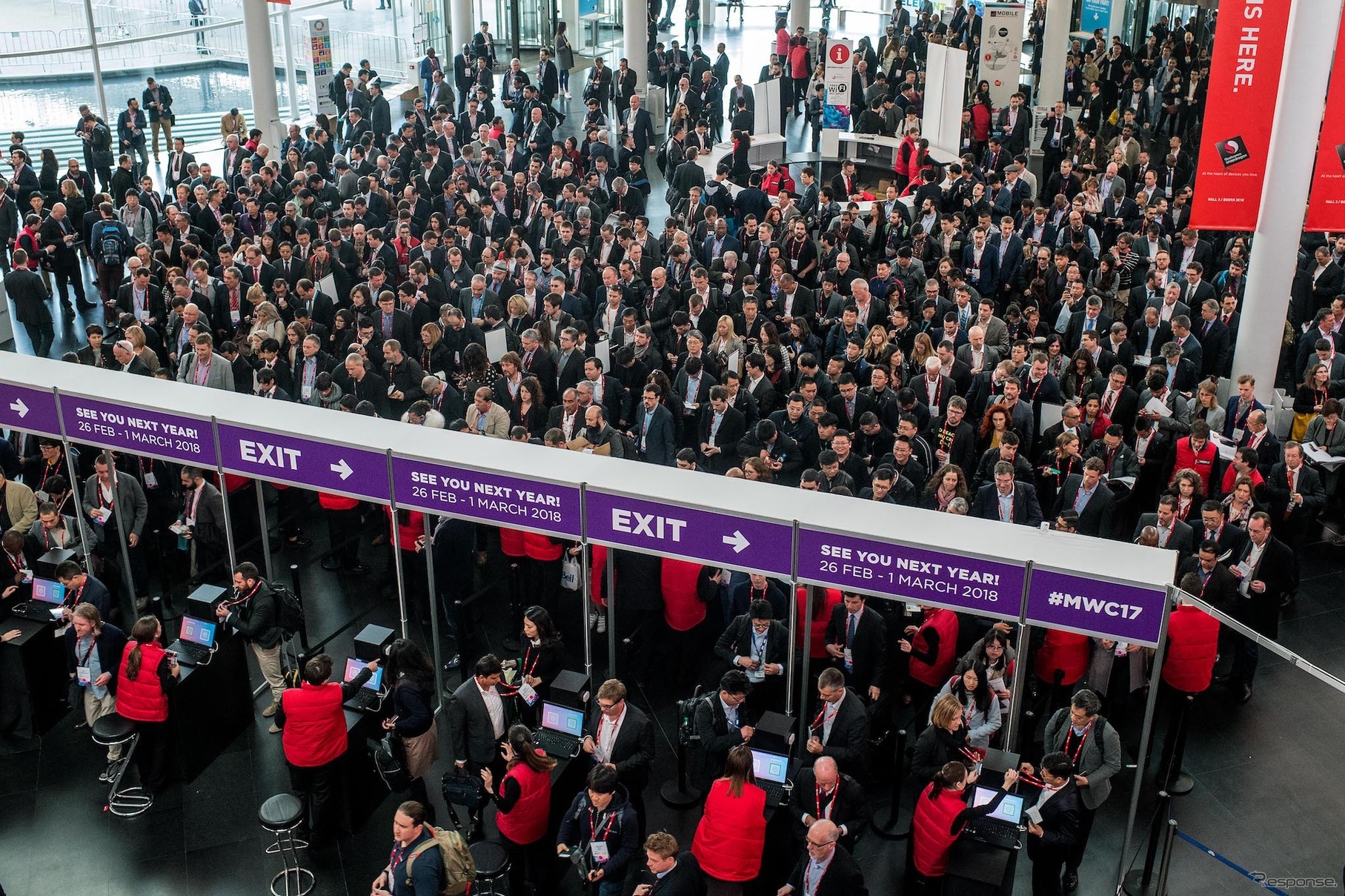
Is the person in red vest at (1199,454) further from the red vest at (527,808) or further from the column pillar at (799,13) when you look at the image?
the column pillar at (799,13)

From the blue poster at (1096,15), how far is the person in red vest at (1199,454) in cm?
2283

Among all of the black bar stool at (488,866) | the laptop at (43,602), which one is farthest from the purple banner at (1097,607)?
the laptop at (43,602)

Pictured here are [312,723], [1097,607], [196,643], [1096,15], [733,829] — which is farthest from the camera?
[1096,15]

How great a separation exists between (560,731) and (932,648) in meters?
2.58

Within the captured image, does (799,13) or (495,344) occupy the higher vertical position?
(799,13)

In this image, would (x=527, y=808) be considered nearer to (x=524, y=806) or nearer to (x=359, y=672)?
(x=524, y=806)

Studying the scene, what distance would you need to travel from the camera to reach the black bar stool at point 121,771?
27.5ft

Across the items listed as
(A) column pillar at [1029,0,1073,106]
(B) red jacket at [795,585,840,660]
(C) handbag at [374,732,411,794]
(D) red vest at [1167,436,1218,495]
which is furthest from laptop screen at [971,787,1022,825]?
(A) column pillar at [1029,0,1073,106]

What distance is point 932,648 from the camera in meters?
8.67

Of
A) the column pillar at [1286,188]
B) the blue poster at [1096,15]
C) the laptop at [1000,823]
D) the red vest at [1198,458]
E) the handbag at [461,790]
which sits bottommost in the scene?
the handbag at [461,790]

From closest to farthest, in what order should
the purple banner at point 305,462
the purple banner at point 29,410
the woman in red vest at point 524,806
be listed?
1. the woman in red vest at point 524,806
2. the purple banner at point 305,462
3. the purple banner at point 29,410

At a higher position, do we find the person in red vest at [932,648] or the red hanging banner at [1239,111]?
the red hanging banner at [1239,111]

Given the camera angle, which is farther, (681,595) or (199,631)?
(681,595)

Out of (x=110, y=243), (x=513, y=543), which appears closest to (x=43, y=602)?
(x=513, y=543)
